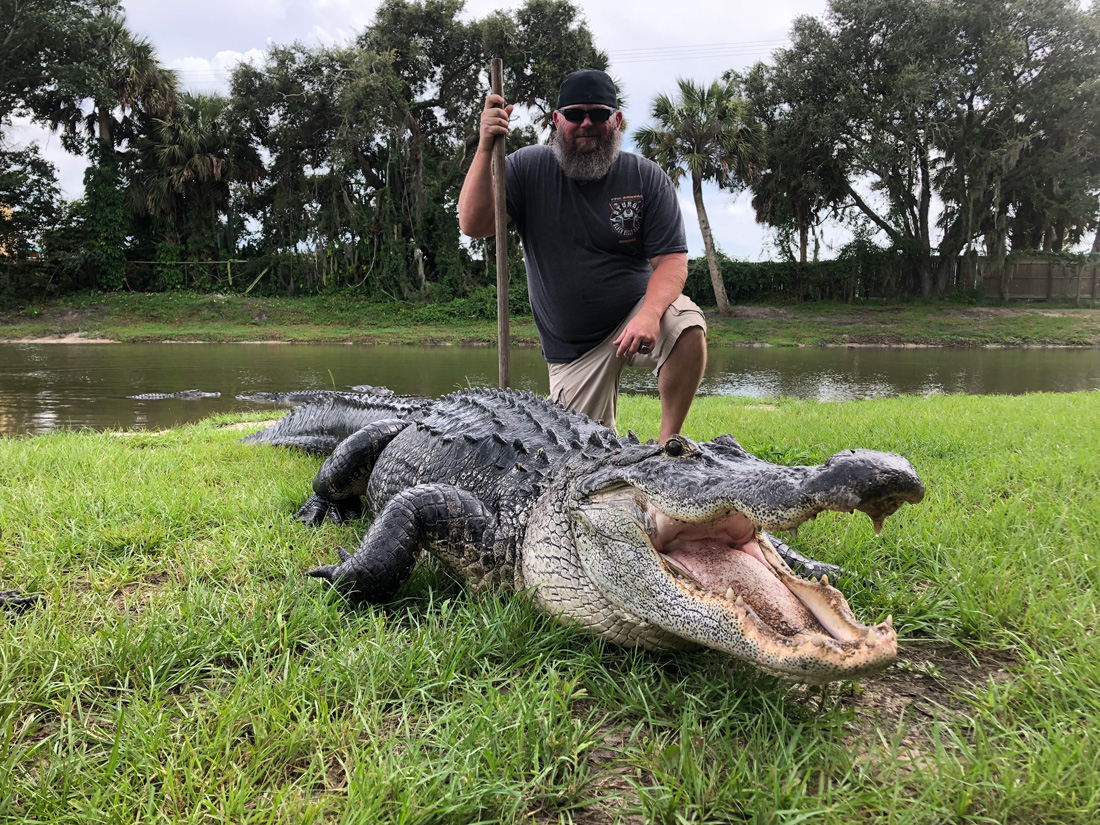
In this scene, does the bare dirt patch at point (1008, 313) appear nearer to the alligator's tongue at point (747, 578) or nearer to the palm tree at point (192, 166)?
the alligator's tongue at point (747, 578)

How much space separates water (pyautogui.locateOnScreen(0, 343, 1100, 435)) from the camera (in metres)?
8.00

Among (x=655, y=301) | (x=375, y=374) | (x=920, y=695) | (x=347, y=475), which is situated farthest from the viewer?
(x=375, y=374)

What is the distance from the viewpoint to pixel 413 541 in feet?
6.73

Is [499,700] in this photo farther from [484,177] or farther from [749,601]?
[484,177]

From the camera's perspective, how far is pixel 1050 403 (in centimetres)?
623

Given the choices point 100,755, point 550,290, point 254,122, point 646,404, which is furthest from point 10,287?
point 100,755

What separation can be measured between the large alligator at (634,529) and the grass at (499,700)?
14 cm

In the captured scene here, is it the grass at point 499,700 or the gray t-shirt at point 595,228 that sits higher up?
the gray t-shirt at point 595,228

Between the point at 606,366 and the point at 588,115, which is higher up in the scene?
the point at 588,115

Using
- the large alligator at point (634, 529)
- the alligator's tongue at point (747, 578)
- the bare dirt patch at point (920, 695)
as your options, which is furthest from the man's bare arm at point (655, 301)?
the bare dirt patch at point (920, 695)

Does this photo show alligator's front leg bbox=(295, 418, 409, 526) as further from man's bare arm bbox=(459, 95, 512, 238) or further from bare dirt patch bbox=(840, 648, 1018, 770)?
bare dirt patch bbox=(840, 648, 1018, 770)

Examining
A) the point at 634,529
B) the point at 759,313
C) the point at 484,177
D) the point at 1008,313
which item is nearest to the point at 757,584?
the point at 634,529

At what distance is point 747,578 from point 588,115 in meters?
2.61

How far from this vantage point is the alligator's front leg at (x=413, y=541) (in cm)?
200
